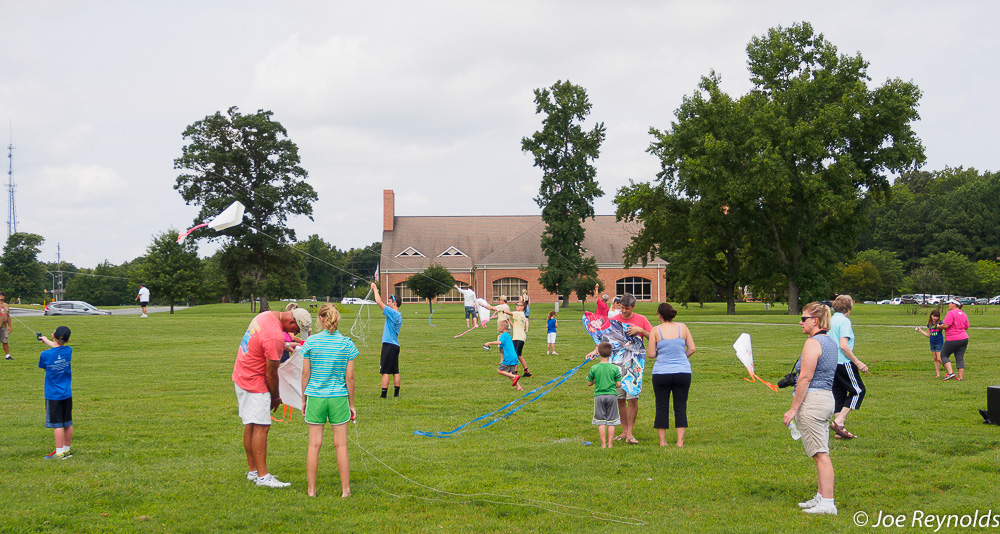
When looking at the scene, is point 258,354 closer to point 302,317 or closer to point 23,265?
point 302,317

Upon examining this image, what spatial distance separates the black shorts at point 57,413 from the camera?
8.38 metres

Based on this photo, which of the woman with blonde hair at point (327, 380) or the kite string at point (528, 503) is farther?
the woman with blonde hair at point (327, 380)

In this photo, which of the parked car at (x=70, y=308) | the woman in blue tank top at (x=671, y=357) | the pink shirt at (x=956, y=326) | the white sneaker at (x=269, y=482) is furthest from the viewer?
the parked car at (x=70, y=308)

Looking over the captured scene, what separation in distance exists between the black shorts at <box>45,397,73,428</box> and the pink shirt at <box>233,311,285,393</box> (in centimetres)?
292

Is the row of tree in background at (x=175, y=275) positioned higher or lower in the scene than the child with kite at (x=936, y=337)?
higher

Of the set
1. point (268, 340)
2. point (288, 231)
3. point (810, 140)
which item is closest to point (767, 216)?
point (810, 140)

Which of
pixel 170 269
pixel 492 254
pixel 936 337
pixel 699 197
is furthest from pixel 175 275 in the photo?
pixel 936 337

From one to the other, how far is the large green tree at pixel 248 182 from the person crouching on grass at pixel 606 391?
1876 inches

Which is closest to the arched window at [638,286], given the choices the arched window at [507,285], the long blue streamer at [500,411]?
the arched window at [507,285]

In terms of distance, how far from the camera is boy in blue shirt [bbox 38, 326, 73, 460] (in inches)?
328

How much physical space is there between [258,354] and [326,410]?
0.90m

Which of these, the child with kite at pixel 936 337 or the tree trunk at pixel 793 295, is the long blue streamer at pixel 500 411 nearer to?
the child with kite at pixel 936 337

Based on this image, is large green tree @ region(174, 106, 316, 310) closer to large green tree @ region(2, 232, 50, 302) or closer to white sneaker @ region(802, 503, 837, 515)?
large green tree @ region(2, 232, 50, 302)

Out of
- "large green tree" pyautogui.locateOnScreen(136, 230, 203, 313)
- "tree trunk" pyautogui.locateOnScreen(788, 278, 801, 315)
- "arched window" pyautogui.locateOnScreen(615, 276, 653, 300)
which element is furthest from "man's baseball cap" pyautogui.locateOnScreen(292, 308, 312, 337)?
"arched window" pyautogui.locateOnScreen(615, 276, 653, 300)
